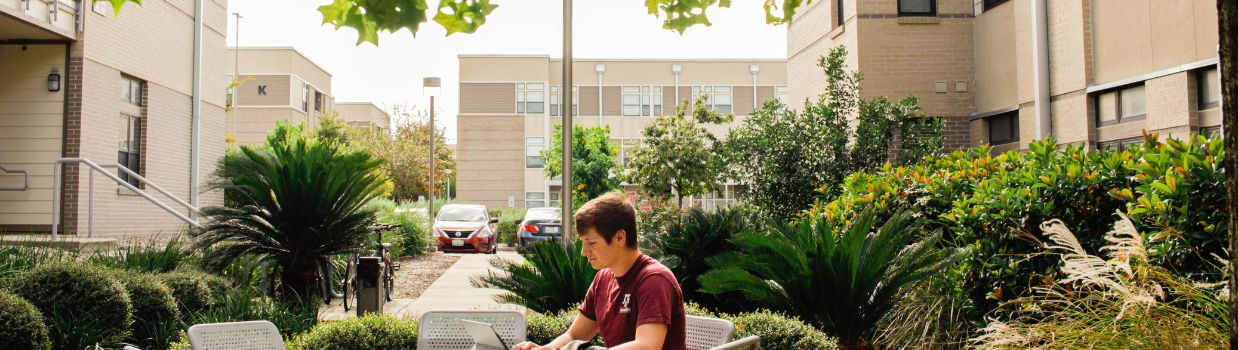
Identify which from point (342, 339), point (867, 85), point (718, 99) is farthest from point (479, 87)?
point (342, 339)

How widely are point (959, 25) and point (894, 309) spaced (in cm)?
868

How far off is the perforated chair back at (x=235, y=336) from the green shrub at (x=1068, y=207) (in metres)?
3.97

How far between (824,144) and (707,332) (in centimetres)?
756

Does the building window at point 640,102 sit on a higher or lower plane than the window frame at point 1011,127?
higher

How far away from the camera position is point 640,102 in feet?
138

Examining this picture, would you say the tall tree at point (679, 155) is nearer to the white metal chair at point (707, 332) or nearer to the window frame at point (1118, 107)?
the window frame at point (1118, 107)

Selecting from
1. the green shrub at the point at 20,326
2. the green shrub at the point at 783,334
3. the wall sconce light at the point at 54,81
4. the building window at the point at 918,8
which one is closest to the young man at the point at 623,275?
the green shrub at the point at 783,334

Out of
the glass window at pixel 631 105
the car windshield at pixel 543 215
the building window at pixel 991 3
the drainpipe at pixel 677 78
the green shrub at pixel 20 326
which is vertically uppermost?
the drainpipe at pixel 677 78

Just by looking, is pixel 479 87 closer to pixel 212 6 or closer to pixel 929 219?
pixel 212 6

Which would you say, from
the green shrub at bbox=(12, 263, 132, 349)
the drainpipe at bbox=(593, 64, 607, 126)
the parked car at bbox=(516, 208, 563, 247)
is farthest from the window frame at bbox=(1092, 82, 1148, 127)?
the drainpipe at bbox=(593, 64, 607, 126)

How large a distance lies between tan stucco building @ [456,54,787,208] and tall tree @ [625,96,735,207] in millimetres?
21540

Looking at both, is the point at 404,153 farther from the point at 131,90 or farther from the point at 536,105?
the point at 131,90

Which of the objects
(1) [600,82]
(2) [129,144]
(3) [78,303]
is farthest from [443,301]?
(1) [600,82]

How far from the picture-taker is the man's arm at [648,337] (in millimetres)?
2986
